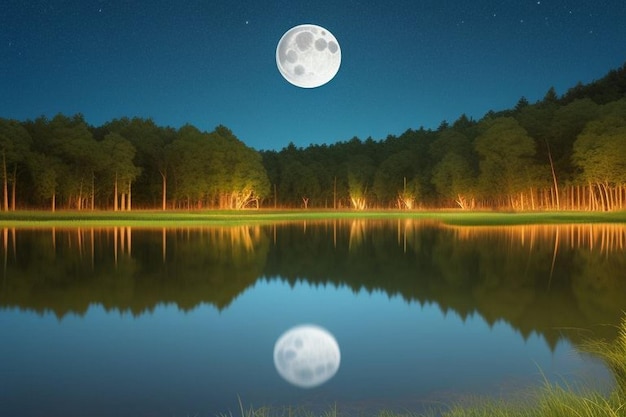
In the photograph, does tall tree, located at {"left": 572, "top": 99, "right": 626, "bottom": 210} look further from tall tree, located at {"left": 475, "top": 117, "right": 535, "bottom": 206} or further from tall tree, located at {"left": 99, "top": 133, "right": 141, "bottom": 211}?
tall tree, located at {"left": 99, "top": 133, "right": 141, "bottom": 211}

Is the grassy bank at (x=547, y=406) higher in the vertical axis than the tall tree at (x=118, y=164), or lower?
lower

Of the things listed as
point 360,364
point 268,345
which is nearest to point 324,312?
point 268,345

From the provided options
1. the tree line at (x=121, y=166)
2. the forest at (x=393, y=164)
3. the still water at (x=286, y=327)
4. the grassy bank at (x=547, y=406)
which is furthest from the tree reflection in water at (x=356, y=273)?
the tree line at (x=121, y=166)

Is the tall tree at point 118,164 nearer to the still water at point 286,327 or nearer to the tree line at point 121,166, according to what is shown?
the tree line at point 121,166

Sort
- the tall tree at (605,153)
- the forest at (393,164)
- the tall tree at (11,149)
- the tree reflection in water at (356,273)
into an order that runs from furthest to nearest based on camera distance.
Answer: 1. the forest at (393,164)
2. the tall tree at (11,149)
3. the tall tree at (605,153)
4. the tree reflection in water at (356,273)

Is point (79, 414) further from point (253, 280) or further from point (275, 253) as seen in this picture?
point (275, 253)

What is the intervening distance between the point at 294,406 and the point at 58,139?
3287 inches

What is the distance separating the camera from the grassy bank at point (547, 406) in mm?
6129

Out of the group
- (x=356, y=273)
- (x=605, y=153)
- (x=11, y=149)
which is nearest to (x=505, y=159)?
(x=605, y=153)

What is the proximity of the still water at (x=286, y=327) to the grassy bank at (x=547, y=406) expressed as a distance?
0.30 m

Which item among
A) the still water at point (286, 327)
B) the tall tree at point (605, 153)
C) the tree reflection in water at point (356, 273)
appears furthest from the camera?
the tall tree at point (605, 153)

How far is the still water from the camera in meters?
8.50

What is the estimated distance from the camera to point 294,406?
797cm

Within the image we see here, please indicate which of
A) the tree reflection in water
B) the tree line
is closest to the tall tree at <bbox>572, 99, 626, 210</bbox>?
the tree reflection in water
